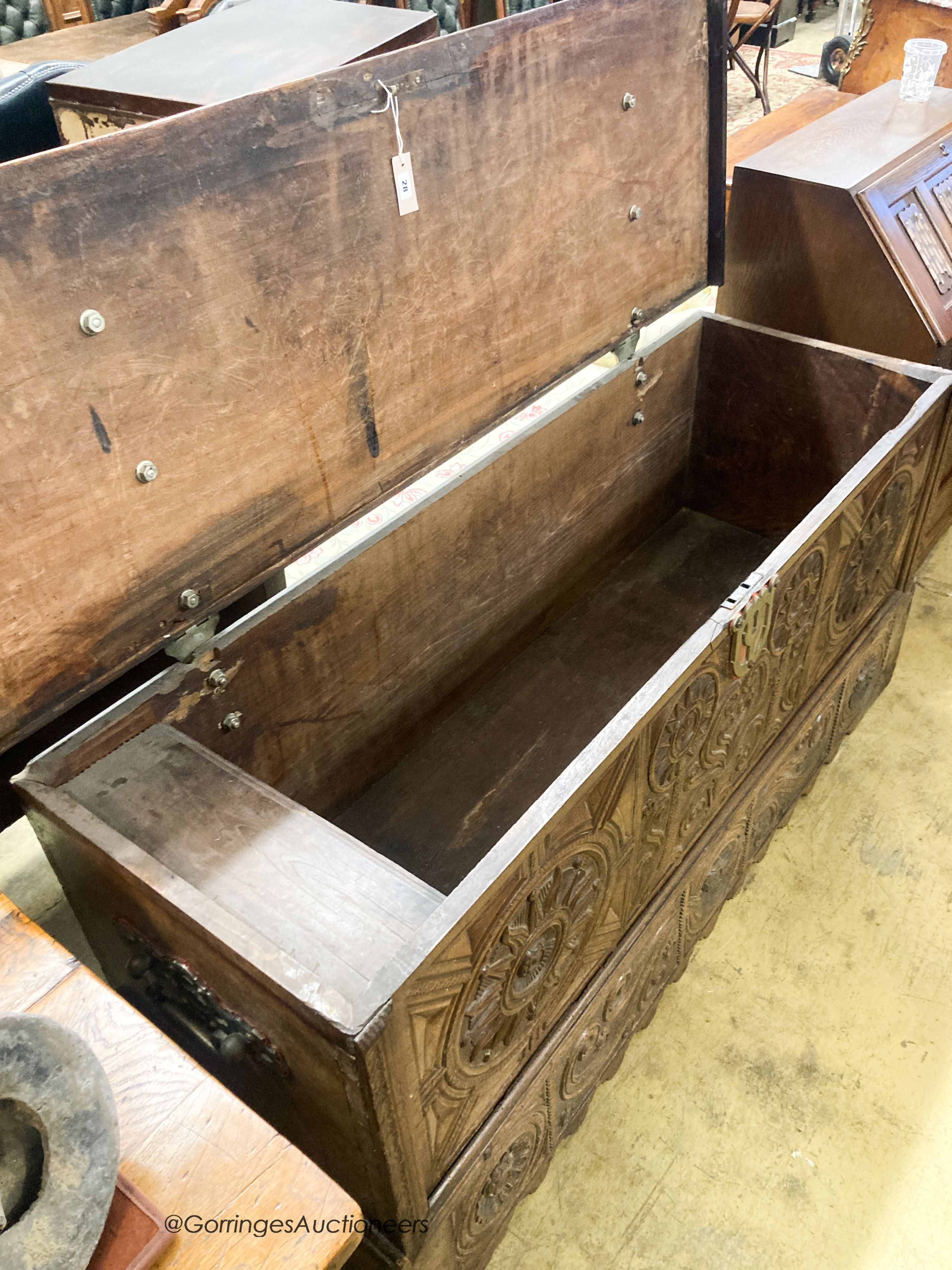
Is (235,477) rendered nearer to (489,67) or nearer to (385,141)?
(385,141)

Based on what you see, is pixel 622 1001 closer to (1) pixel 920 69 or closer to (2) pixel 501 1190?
(2) pixel 501 1190

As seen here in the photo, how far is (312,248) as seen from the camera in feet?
4.19

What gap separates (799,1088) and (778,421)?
140 cm

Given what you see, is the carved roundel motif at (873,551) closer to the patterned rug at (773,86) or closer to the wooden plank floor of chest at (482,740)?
the wooden plank floor of chest at (482,740)

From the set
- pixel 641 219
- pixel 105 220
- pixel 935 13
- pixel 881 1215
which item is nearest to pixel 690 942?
pixel 881 1215

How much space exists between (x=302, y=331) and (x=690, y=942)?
1.29 metres

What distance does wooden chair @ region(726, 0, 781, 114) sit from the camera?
5.09m

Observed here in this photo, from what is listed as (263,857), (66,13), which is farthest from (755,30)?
(263,857)

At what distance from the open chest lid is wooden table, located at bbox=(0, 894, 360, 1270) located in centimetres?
38

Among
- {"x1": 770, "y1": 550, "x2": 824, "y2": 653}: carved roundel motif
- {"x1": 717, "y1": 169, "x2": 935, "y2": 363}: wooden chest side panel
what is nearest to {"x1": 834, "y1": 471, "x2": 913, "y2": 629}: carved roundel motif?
{"x1": 770, "y1": 550, "x2": 824, "y2": 653}: carved roundel motif

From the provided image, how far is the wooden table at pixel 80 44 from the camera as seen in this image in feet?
10.7

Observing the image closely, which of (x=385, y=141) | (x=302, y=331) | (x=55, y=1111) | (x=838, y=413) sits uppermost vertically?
(x=385, y=141)

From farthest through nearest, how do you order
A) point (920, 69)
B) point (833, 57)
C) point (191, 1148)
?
point (833, 57) < point (920, 69) < point (191, 1148)

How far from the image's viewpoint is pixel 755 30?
5.48 metres
